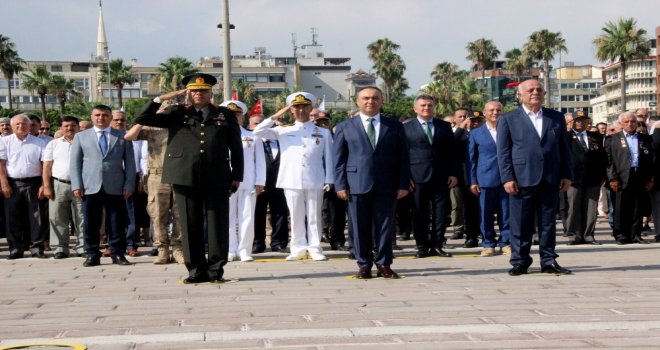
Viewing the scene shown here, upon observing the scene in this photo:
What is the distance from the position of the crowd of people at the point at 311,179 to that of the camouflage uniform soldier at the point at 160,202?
0.06 feet

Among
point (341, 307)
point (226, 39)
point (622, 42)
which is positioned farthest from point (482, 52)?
point (341, 307)

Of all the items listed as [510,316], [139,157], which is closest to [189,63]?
[139,157]

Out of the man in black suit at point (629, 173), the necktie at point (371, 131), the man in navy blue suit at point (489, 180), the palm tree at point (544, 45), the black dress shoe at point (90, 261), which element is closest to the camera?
the necktie at point (371, 131)

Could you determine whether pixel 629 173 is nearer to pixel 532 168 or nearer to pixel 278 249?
pixel 278 249

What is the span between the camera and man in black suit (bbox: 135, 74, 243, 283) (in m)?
10.8

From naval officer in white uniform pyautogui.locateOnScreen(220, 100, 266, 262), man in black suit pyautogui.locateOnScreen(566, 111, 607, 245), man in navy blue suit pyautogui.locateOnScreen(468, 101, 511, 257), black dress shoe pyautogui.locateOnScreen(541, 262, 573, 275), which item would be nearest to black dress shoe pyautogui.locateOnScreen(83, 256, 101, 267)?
naval officer in white uniform pyautogui.locateOnScreen(220, 100, 266, 262)

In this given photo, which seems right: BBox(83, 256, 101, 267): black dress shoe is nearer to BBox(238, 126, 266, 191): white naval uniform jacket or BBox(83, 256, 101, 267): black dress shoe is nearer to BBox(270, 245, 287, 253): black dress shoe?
BBox(238, 126, 266, 191): white naval uniform jacket

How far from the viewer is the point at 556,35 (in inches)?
4601

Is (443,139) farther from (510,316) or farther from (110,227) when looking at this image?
(510,316)

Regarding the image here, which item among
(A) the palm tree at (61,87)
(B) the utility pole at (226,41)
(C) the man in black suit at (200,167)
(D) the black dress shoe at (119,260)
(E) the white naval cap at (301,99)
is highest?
(A) the palm tree at (61,87)

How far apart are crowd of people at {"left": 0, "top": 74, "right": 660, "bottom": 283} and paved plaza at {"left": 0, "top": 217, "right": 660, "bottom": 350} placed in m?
0.64

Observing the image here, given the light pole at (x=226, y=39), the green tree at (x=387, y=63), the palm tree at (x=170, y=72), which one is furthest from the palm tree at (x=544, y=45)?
the light pole at (x=226, y=39)

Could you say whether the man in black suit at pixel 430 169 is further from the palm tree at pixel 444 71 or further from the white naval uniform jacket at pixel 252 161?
the palm tree at pixel 444 71

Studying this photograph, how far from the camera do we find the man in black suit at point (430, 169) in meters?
14.2
